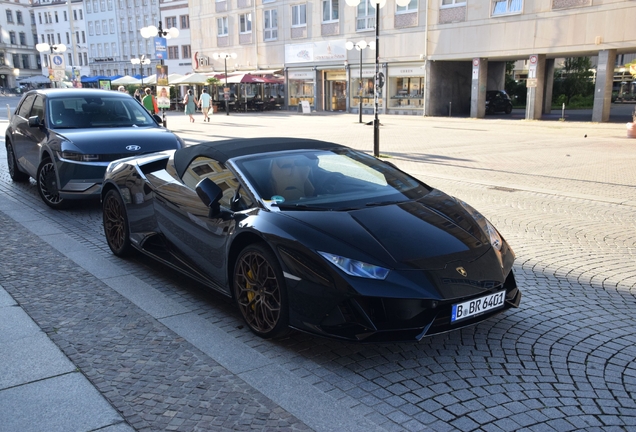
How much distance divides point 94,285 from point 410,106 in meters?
36.0

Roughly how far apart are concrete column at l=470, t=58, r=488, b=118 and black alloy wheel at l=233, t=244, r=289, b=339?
32.7m

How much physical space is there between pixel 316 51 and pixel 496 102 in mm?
14589

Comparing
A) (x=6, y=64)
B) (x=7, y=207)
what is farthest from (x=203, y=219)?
(x=6, y=64)

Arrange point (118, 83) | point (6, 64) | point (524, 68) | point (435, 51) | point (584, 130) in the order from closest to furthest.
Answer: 1. point (584, 130)
2. point (435, 51)
3. point (118, 83)
4. point (524, 68)
5. point (6, 64)

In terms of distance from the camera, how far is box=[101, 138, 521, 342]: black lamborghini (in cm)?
366

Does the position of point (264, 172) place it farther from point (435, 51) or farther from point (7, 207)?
point (435, 51)

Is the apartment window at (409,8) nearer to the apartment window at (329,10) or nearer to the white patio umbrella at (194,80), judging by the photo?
the apartment window at (329,10)

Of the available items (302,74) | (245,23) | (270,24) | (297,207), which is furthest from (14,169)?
(245,23)

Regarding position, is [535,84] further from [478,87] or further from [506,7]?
[506,7]

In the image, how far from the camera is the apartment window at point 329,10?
43.0 m

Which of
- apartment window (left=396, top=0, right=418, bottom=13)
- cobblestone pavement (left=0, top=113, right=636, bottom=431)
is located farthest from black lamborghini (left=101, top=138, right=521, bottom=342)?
apartment window (left=396, top=0, right=418, bottom=13)

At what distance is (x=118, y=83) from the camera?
172ft

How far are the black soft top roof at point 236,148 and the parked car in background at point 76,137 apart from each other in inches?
134

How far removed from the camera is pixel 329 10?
43281mm
